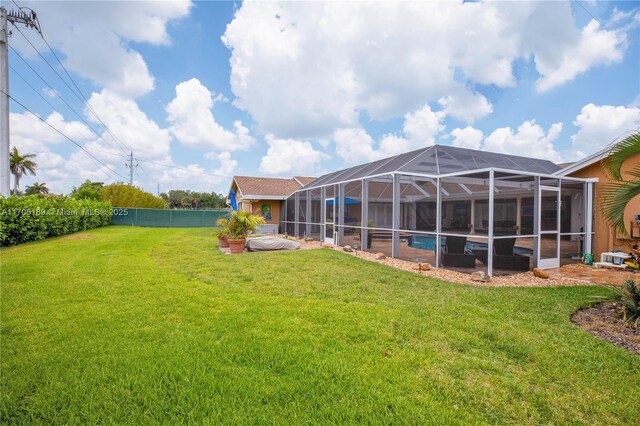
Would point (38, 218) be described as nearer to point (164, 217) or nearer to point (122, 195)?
point (164, 217)

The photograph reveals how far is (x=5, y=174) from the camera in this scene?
539 inches

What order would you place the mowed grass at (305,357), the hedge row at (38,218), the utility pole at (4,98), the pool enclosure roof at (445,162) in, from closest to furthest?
the mowed grass at (305,357), the pool enclosure roof at (445,162), the hedge row at (38,218), the utility pole at (4,98)

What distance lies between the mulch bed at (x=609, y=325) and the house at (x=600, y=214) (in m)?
4.97

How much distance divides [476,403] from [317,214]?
12705 mm

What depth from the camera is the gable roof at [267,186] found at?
21.0 metres

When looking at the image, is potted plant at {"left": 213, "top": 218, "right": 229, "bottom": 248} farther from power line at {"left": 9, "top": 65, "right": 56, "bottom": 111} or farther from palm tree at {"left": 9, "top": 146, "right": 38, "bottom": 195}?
palm tree at {"left": 9, "top": 146, "right": 38, "bottom": 195}

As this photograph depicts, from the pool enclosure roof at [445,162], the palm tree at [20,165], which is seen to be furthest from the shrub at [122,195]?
the pool enclosure roof at [445,162]

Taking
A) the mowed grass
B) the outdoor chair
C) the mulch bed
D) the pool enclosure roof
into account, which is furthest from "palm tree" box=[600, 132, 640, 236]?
the pool enclosure roof

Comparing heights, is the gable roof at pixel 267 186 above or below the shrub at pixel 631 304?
above

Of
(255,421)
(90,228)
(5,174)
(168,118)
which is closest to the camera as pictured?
(255,421)

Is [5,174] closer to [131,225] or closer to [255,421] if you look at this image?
[131,225]

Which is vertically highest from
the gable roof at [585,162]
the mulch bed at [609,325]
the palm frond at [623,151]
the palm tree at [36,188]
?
the palm tree at [36,188]

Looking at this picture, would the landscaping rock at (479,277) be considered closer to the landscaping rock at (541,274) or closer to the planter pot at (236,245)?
the landscaping rock at (541,274)

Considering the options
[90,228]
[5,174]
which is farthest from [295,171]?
[5,174]
